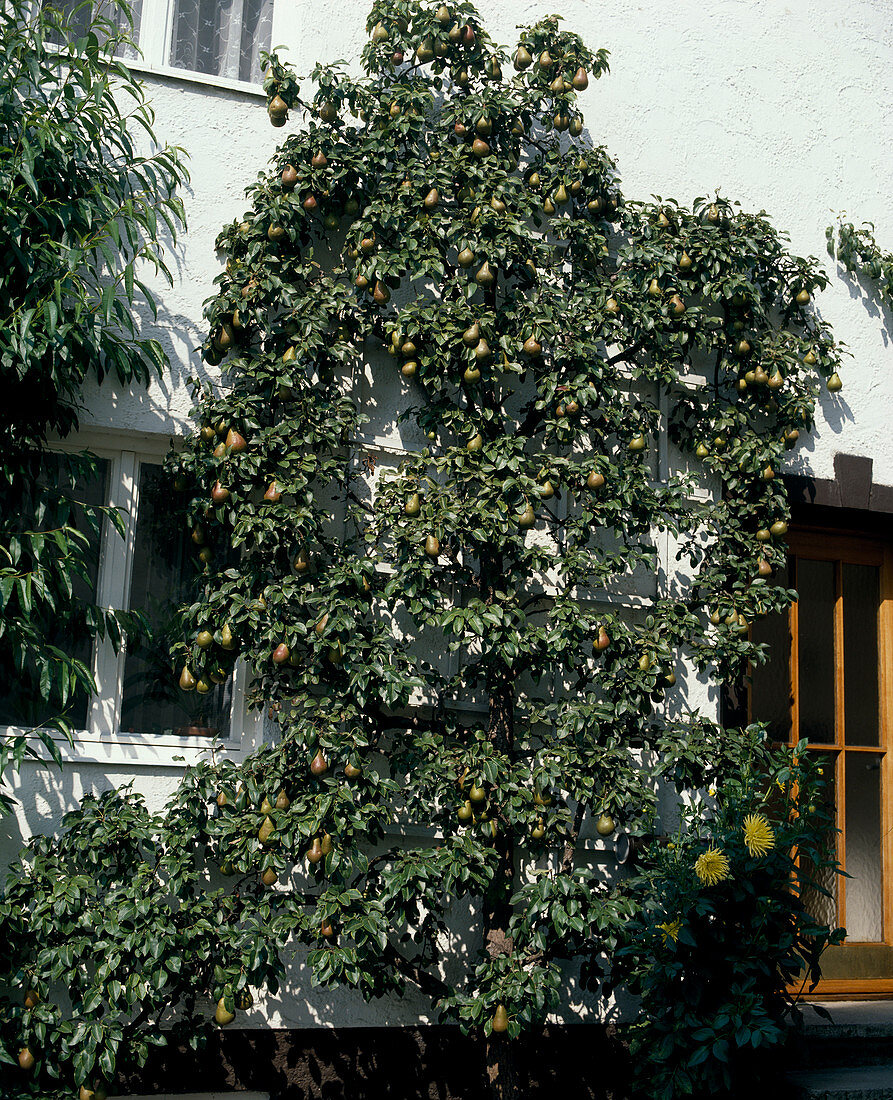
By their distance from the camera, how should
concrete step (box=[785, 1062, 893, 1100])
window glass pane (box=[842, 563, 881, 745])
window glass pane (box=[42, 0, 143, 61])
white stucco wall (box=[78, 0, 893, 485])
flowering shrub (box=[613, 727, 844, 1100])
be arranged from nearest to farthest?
flowering shrub (box=[613, 727, 844, 1100]) < concrete step (box=[785, 1062, 893, 1100]) < window glass pane (box=[42, 0, 143, 61]) < white stucco wall (box=[78, 0, 893, 485]) < window glass pane (box=[842, 563, 881, 745])

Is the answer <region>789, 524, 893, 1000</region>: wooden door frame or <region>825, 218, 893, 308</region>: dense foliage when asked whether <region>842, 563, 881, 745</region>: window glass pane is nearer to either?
<region>789, 524, 893, 1000</region>: wooden door frame

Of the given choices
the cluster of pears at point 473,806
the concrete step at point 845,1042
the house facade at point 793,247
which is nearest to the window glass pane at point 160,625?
the house facade at point 793,247

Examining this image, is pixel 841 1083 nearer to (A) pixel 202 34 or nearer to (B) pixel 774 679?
(B) pixel 774 679

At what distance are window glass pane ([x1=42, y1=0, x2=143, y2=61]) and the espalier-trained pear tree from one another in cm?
70

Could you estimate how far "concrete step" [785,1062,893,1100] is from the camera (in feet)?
14.8

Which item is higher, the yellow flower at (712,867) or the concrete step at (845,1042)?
the yellow flower at (712,867)

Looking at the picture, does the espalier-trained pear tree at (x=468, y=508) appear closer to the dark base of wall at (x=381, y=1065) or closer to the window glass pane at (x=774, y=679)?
the dark base of wall at (x=381, y=1065)

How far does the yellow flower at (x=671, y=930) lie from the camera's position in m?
4.16

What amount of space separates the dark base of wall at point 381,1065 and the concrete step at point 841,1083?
723 mm

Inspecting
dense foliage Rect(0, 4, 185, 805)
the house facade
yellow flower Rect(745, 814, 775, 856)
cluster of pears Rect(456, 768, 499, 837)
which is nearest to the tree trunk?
cluster of pears Rect(456, 768, 499, 837)

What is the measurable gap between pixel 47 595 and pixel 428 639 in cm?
165

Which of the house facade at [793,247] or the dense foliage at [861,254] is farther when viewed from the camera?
the dense foliage at [861,254]

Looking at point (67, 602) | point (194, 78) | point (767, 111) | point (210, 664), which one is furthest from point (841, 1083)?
point (194, 78)

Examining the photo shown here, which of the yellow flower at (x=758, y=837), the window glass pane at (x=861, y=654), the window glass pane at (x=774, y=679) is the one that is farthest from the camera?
the window glass pane at (x=861, y=654)
